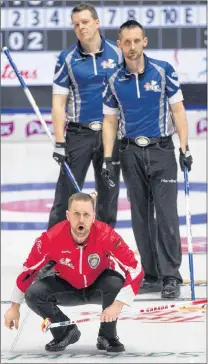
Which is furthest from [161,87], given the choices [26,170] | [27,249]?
[26,170]

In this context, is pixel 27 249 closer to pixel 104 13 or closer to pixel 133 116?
pixel 133 116

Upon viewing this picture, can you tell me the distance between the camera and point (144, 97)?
734 centimetres

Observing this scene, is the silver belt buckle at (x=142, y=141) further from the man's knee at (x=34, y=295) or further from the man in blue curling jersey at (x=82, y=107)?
the man's knee at (x=34, y=295)

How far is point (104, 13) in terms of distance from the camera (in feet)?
45.0

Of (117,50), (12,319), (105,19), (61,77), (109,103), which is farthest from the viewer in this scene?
(105,19)

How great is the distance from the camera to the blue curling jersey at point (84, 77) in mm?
7801

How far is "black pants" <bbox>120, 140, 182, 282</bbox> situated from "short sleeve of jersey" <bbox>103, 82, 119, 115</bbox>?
208mm

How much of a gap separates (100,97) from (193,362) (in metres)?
2.39

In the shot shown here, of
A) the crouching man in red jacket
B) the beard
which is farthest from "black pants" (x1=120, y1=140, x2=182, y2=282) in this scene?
the beard

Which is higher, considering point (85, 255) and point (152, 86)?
point (152, 86)

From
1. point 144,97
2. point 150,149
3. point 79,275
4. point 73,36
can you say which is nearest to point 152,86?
point 144,97

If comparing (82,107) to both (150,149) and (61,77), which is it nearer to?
(61,77)

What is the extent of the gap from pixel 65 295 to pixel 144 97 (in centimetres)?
150

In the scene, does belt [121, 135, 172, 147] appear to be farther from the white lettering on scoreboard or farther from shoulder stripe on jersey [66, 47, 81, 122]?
the white lettering on scoreboard
